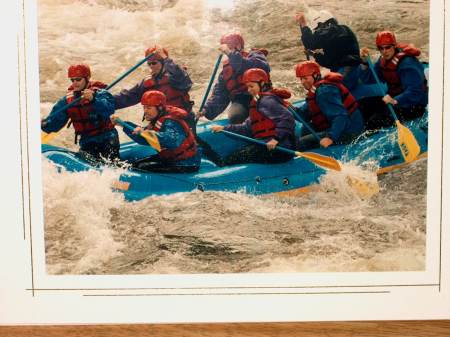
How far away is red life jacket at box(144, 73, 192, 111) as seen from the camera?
204 centimetres

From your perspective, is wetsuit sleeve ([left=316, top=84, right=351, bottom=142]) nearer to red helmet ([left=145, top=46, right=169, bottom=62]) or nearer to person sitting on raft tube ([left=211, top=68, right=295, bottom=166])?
person sitting on raft tube ([left=211, top=68, right=295, bottom=166])

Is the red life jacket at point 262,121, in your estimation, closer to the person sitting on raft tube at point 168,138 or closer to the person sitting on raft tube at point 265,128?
the person sitting on raft tube at point 265,128

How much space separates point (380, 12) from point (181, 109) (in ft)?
2.92

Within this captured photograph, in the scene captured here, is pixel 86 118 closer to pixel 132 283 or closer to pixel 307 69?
pixel 132 283

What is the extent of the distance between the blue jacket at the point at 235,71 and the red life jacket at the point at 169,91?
0.28 ft

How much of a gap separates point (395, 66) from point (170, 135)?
3.12 ft

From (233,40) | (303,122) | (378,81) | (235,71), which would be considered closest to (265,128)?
(303,122)

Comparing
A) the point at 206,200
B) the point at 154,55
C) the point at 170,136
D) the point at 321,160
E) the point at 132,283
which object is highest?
the point at 154,55

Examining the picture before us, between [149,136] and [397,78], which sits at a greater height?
[397,78]

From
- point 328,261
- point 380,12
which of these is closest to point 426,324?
point 328,261

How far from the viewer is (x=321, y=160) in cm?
207

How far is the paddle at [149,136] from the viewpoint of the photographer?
205 cm

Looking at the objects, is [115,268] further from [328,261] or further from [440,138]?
[440,138]

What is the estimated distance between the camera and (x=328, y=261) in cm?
209
